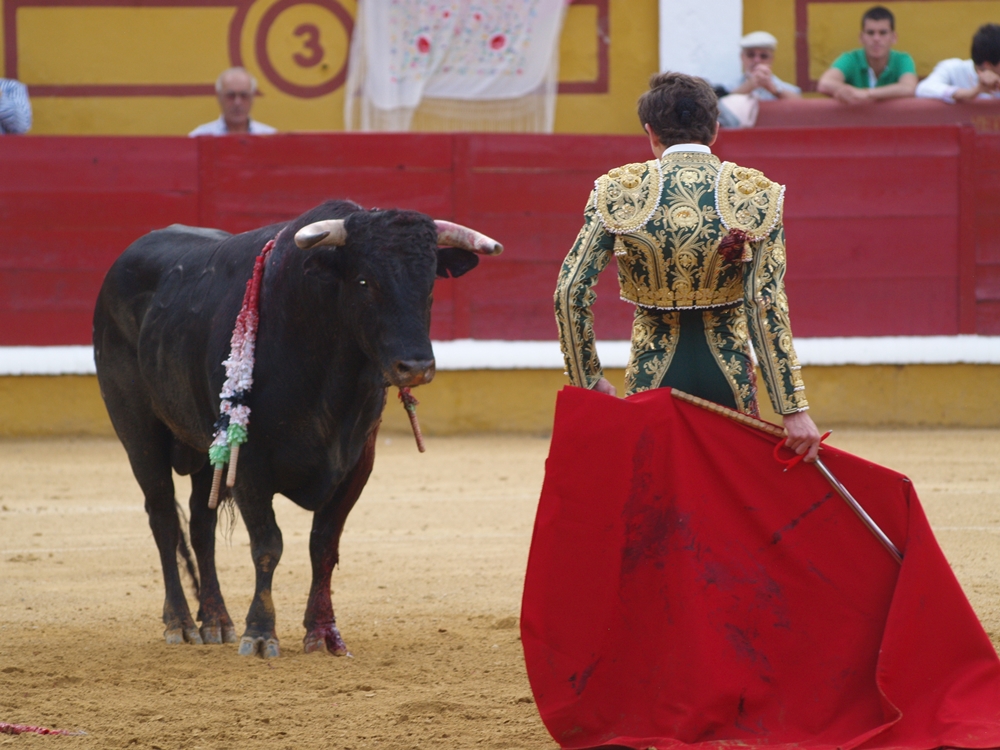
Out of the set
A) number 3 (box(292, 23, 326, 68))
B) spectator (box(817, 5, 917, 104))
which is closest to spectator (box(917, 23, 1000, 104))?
spectator (box(817, 5, 917, 104))

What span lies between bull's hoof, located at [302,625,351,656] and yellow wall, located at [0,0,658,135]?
5.54m

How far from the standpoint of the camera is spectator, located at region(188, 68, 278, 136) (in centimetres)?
763

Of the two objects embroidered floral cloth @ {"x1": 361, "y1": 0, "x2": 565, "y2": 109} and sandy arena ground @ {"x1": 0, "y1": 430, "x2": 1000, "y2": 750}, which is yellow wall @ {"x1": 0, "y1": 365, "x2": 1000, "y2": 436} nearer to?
sandy arena ground @ {"x1": 0, "y1": 430, "x2": 1000, "y2": 750}

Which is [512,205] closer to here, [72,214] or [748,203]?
[72,214]

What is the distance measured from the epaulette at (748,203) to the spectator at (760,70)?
557cm

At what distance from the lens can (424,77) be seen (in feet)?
27.4

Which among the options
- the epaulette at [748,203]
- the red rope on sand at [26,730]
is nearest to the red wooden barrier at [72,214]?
the red rope on sand at [26,730]

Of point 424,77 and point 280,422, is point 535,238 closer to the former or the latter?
point 424,77

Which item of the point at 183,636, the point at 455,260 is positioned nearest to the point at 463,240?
the point at 455,260

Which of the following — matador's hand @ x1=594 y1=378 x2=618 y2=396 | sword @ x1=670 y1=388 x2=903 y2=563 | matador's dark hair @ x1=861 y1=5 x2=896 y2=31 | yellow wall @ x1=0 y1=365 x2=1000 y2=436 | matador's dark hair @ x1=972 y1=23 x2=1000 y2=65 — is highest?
matador's dark hair @ x1=861 y1=5 x2=896 y2=31

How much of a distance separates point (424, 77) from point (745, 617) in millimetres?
6255

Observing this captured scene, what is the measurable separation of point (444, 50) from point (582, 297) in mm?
6033

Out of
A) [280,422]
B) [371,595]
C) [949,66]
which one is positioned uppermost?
[949,66]

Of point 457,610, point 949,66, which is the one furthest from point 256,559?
point 949,66
